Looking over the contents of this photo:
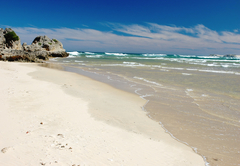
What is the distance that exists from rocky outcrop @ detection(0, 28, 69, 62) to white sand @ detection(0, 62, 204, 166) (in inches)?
879

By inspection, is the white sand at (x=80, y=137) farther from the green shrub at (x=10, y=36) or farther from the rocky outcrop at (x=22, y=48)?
the green shrub at (x=10, y=36)

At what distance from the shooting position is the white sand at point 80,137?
10.1ft

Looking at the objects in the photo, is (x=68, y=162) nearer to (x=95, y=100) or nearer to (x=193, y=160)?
(x=193, y=160)

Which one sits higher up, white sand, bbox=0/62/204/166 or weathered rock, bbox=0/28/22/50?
weathered rock, bbox=0/28/22/50

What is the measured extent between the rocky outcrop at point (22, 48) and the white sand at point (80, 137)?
22325 millimetres

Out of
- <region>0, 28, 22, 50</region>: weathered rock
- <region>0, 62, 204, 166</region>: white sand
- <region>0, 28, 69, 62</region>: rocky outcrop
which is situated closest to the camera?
<region>0, 62, 204, 166</region>: white sand

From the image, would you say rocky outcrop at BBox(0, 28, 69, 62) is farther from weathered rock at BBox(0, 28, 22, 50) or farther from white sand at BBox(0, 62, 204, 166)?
white sand at BBox(0, 62, 204, 166)

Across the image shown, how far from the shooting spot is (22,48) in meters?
42.4

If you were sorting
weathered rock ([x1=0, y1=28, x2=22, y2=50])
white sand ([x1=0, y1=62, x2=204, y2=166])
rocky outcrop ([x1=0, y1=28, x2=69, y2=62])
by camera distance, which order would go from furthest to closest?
weathered rock ([x1=0, y1=28, x2=22, y2=50]) → rocky outcrop ([x1=0, y1=28, x2=69, y2=62]) → white sand ([x1=0, y1=62, x2=204, y2=166])

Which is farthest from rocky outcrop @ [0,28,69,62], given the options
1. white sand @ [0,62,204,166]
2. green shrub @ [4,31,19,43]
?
white sand @ [0,62,204,166]

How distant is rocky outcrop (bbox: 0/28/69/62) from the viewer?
25031mm

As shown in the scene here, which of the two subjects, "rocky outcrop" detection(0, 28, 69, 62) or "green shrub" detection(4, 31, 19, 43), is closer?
"rocky outcrop" detection(0, 28, 69, 62)

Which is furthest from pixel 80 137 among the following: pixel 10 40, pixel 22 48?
pixel 22 48

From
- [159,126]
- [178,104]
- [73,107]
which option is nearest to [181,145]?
[159,126]
